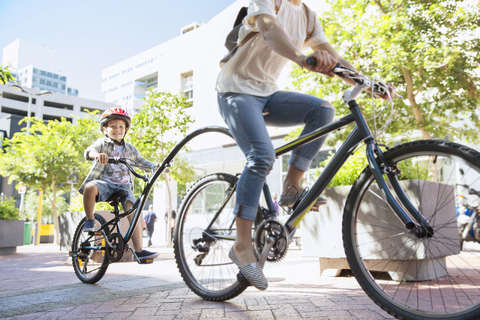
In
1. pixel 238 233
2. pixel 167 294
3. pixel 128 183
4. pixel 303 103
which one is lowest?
pixel 167 294

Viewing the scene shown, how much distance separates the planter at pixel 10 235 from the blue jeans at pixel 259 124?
10978 millimetres

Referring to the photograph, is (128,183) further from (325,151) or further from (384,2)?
(325,151)

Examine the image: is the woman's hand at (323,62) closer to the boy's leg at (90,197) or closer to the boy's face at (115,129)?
Result: the boy's leg at (90,197)

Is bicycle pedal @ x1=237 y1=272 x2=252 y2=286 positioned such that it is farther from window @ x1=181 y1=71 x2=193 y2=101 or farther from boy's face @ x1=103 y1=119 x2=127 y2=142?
window @ x1=181 y1=71 x2=193 y2=101

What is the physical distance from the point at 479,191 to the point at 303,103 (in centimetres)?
123

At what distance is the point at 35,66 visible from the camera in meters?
125

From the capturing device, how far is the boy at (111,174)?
4148 mm

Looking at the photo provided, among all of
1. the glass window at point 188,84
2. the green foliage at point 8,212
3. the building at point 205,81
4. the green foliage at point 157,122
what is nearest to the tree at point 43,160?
the building at point 205,81

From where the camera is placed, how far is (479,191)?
1.85 m

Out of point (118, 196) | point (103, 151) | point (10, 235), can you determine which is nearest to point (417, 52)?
point (103, 151)

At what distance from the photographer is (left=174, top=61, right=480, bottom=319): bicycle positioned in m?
1.90

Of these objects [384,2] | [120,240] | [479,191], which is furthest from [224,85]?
[384,2]

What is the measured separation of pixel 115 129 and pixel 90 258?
1.43 meters

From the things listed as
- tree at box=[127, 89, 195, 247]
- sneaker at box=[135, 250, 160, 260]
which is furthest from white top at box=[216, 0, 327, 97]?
tree at box=[127, 89, 195, 247]
